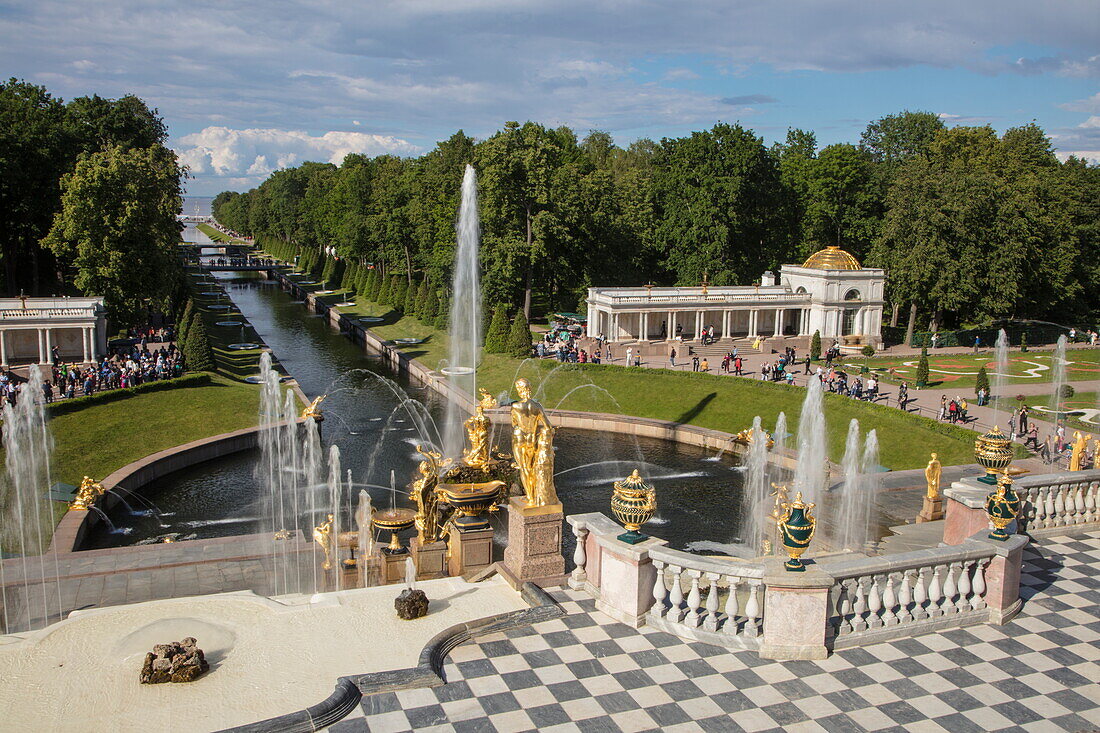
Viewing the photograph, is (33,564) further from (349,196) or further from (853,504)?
(349,196)

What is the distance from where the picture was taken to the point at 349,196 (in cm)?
10044

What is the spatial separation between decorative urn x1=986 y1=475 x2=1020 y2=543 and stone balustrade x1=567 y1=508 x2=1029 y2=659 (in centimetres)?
15

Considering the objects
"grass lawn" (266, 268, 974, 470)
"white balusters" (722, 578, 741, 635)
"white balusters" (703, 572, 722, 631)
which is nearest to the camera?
"white balusters" (722, 578, 741, 635)

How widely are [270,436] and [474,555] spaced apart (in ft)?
76.3

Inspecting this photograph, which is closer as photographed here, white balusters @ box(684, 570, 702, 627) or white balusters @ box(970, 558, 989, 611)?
white balusters @ box(684, 570, 702, 627)

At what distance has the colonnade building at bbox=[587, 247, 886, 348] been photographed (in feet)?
200

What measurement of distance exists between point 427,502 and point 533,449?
12.1ft

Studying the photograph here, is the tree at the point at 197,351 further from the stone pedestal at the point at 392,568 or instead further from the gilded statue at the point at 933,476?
the gilded statue at the point at 933,476

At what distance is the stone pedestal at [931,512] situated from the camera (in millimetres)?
24062

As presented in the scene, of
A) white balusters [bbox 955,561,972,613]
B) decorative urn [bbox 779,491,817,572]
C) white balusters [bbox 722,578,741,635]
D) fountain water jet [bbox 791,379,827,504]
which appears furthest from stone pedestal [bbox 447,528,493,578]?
fountain water jet [bbox 791,379,827,504]

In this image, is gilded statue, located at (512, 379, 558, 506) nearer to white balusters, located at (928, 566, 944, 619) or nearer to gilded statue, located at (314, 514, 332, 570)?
white balusters, located at (928, 566, 944, 619)

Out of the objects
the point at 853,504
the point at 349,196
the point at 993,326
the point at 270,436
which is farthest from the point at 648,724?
the point at 349,196

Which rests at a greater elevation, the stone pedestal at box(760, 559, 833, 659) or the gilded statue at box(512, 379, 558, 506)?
the gilded statue at box(512, 379, 558, 506)

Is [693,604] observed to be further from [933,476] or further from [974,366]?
[974,366]
